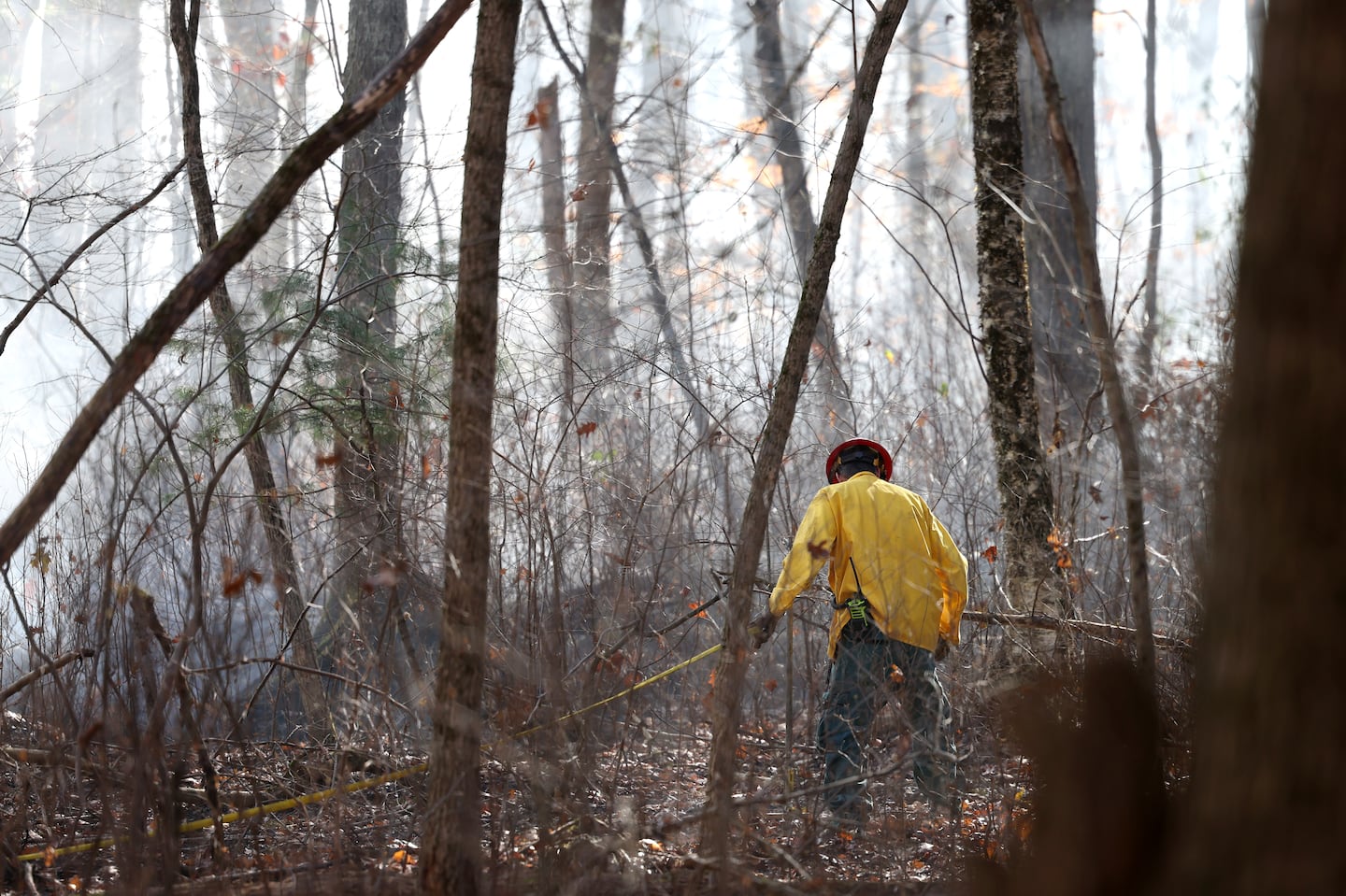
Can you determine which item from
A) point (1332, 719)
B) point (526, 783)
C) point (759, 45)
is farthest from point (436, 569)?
Result: point (759, 45)

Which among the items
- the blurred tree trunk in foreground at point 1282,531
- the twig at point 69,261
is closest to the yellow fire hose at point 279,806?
the blurred tree trunk in foreground at point 1282,531

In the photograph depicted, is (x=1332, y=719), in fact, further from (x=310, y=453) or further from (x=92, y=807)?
(x=310, y=453)

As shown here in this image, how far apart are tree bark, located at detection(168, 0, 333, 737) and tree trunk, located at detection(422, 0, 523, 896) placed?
7.86ft

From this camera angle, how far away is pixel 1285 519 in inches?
51.4

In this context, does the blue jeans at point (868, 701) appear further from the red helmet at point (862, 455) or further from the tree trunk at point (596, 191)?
the tree trunk at point (596, 191)

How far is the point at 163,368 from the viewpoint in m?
8.00

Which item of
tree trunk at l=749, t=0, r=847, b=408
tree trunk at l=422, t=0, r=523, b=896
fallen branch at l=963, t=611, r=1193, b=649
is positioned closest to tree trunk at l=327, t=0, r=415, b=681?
tree trunk at l=422, t=0, r=523, b=896

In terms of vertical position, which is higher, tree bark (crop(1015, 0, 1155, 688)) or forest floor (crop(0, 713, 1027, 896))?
tree bark (crop(1015, 0, 1155, 688))

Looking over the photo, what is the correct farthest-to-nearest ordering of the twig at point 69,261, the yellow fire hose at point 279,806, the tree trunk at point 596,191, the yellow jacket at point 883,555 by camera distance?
the tree trunk at point 596,191 → the yellow jacket at point 883,555 → the twig at point 69,261 → the yellow fire hose at point 279,806

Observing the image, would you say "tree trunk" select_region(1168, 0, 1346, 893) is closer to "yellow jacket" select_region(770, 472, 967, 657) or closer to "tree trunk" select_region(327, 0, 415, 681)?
"tree trunk" select_region(327, 0, 415, 681)

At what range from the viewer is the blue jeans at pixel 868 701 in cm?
471

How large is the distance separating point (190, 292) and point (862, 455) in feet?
11.2

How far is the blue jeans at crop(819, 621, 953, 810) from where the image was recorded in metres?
4.71

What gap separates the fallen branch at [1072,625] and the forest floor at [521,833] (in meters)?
0.69
